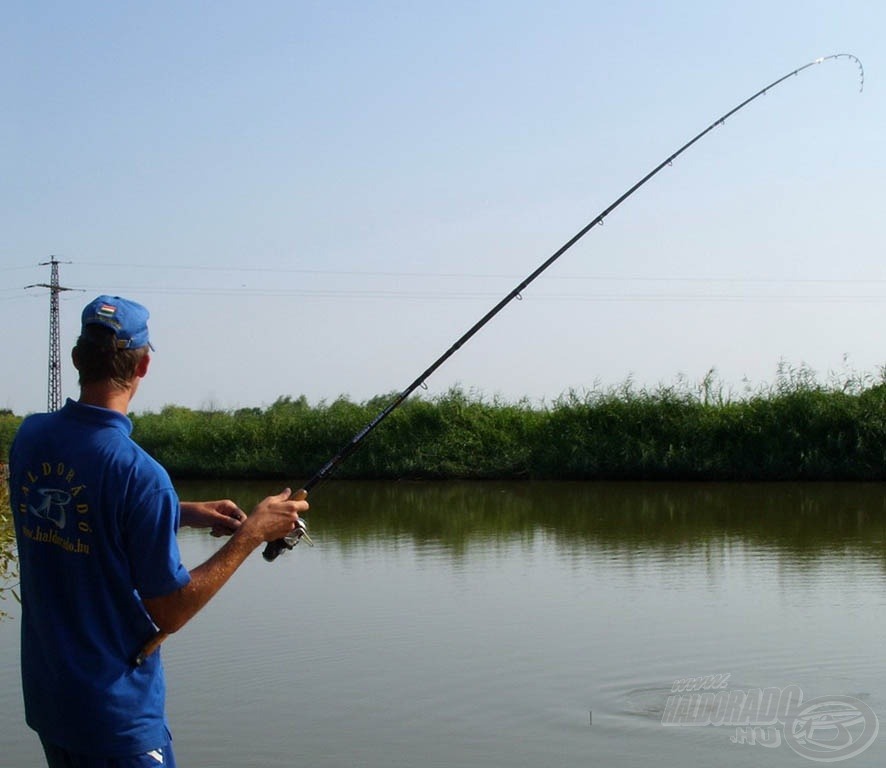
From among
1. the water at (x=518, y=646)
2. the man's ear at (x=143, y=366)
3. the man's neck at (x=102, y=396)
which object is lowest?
the water at (x=518, y=646)

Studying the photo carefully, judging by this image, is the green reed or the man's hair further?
the green reed

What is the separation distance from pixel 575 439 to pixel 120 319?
24.9 metres

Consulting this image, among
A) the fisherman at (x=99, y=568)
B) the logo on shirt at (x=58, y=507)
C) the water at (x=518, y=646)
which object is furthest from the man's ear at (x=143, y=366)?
the water at (x=518, y=646)

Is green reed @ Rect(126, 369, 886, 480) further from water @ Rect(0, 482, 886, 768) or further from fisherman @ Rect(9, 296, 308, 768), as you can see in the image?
fisherman @ Rect(9, 296, 308, 768)

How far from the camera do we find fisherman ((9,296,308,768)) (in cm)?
224

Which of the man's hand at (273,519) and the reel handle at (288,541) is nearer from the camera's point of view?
the man's hand at (273,519)

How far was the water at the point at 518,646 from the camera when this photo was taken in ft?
19.1

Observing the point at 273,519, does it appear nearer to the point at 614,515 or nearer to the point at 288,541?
the point at 288,541

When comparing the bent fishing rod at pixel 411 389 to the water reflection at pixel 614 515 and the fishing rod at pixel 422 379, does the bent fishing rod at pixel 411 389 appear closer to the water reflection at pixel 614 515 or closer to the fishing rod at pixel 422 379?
the fishing rod at pixel 422 379

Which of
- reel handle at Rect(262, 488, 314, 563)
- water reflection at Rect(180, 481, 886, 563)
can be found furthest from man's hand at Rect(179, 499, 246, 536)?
water reflection at Rect(180, 481, 886, 563)

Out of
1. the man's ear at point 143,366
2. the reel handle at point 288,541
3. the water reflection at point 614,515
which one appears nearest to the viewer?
the man's ear at point 143,366

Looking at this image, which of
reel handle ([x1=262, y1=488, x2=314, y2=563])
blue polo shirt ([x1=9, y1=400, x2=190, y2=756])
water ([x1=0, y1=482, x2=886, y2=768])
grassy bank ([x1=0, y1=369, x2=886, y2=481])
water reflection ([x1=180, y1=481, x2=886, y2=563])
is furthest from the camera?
grassy bank ([x1=0, y1=369, x2=886, y2=481])

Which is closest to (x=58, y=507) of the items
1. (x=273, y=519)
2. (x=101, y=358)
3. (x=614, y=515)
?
(x=101, y=358)

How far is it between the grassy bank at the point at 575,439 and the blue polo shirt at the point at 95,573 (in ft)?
69.0
